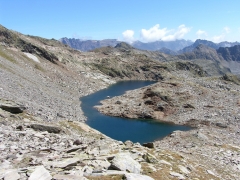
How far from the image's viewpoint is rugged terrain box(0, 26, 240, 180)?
69.5ft

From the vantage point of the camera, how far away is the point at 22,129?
108 feet

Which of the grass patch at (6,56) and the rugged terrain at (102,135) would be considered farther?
the grass patch at (6,56)

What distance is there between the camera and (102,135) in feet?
162

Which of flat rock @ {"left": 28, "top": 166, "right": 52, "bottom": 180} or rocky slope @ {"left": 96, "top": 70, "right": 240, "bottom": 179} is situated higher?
flat rock @ {"left": 28, "top": 166, "right": 52, "bottom": 180}

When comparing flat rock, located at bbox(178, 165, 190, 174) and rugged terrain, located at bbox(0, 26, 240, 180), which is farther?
flat rock, located at bbox(178, 165, 190, 174)

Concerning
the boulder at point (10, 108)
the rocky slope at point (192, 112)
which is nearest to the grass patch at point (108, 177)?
the boulder at point (10, 108)

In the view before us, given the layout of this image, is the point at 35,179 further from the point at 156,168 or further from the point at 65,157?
the point at 156,168

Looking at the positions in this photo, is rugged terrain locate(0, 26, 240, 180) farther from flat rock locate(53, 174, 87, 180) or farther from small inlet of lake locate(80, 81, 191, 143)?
small inlet of lake locate(80, 81, 191, 143)

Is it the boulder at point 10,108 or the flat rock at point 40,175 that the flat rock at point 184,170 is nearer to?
the flat rock at point 40,175

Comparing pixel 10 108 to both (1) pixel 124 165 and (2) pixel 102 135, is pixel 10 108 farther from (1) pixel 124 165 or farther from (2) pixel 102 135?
(1) pixel 124 165

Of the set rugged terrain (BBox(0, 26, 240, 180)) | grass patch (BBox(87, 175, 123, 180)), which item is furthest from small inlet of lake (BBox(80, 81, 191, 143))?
grass patch (BBox(87, 175, 123, 180))

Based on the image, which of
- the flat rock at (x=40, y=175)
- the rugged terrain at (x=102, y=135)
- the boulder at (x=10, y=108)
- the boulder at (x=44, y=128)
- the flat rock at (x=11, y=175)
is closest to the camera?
the flat rock at (x=11, y=175)

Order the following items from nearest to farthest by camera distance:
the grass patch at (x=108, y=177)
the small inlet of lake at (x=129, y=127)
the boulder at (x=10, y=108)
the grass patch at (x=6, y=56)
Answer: the grass patch at (x=108, y=177)
the boulder at (x=10, y=108)
the small inlet of lake at (x=129, y=127)
the grass patch at (x=6, y=56)

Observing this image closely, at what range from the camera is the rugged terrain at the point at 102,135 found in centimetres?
2117
